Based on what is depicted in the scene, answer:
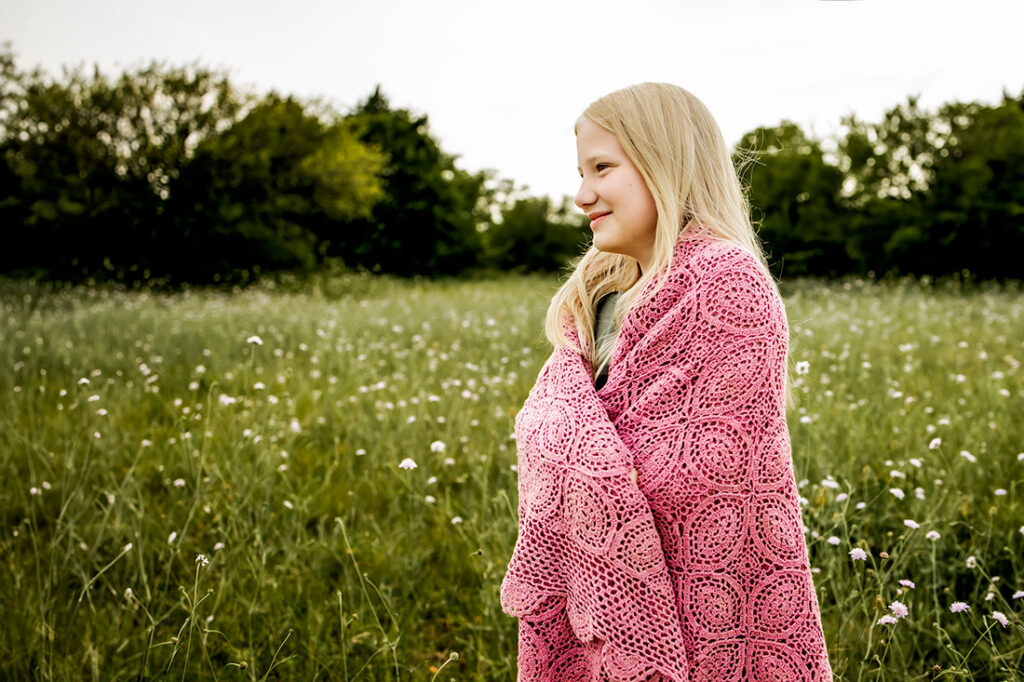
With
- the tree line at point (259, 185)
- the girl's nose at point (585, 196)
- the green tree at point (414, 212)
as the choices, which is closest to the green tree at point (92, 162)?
the tree line at point (259, 185)

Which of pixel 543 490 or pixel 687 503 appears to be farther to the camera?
pixel 543 490

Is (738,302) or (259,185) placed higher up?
(259,185)

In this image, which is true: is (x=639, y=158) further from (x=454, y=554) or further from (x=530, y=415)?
(x=454, y=554)

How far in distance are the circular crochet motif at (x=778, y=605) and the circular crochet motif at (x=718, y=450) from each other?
0.23 m

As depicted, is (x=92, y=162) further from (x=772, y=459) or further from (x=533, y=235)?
(x=772, y=459)

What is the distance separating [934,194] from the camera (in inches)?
650

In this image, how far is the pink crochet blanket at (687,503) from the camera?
1312 mm

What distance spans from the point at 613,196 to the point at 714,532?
71cm

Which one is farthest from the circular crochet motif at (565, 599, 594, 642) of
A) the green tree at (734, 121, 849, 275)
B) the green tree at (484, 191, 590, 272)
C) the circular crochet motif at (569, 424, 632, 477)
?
the green tree at (484, 191, 590, 272)

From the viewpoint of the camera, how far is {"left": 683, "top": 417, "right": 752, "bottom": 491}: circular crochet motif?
1307 mm

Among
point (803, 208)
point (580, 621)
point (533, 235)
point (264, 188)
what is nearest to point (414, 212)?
point (533, 235)

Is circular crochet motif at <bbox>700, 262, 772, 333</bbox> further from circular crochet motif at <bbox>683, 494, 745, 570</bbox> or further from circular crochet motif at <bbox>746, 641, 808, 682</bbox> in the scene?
circular crochet motif at <bbox>746, 641, 808, 682</bbox>

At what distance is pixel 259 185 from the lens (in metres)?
18.3

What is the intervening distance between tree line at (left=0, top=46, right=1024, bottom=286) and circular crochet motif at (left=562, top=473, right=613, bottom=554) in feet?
54.5
